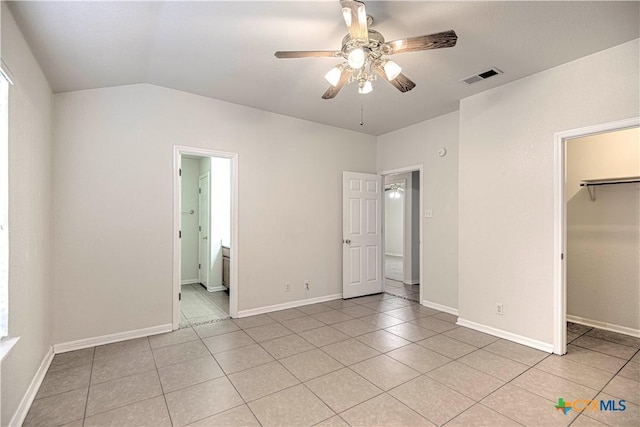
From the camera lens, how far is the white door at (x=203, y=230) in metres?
5.42

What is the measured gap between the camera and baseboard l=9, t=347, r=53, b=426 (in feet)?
6.22

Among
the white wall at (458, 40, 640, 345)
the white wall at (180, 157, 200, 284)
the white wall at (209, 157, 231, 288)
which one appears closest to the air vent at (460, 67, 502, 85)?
the white wall at (458, 40, 640, 345)

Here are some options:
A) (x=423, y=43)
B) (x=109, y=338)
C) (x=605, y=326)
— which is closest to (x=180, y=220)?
(x=109, y=338)

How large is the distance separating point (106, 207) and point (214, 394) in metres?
2.18

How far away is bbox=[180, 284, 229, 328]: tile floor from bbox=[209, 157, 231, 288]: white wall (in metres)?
0.34

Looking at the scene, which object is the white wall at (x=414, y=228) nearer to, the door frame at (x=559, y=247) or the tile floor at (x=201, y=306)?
the door frame at (x=559, y=247)

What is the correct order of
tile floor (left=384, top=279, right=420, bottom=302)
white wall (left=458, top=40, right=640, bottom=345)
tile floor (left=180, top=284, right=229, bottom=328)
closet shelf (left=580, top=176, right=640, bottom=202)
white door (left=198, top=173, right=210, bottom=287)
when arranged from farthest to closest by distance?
white door (left=198, top=173, right=210, bottom=287) < tile floor (left=384, top=279, right=420, bottom=302) < tile floor (left=180, top=284, right=229, bottom=328) < closet shelf (left=580, top=176, right=640, bottom=202) < white wall (left=458, top=40, right=640, bottom=345)

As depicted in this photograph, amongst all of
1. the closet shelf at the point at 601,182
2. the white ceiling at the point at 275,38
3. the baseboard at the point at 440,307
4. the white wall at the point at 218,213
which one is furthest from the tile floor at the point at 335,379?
the white ceiling at the point at 275,38

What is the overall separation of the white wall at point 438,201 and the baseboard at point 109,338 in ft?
11.5

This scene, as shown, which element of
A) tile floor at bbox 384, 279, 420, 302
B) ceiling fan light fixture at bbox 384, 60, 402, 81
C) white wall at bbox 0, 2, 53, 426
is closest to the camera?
white wall at bbox 0, 2, 53, 426

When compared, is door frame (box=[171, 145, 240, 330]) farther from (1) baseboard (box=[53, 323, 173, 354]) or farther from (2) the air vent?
(2) the air vent

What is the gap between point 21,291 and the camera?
2070 millimetres

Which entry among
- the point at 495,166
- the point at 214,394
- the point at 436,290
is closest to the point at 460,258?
the point at 436,290

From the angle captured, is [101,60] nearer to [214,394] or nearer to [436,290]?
[214,394]
